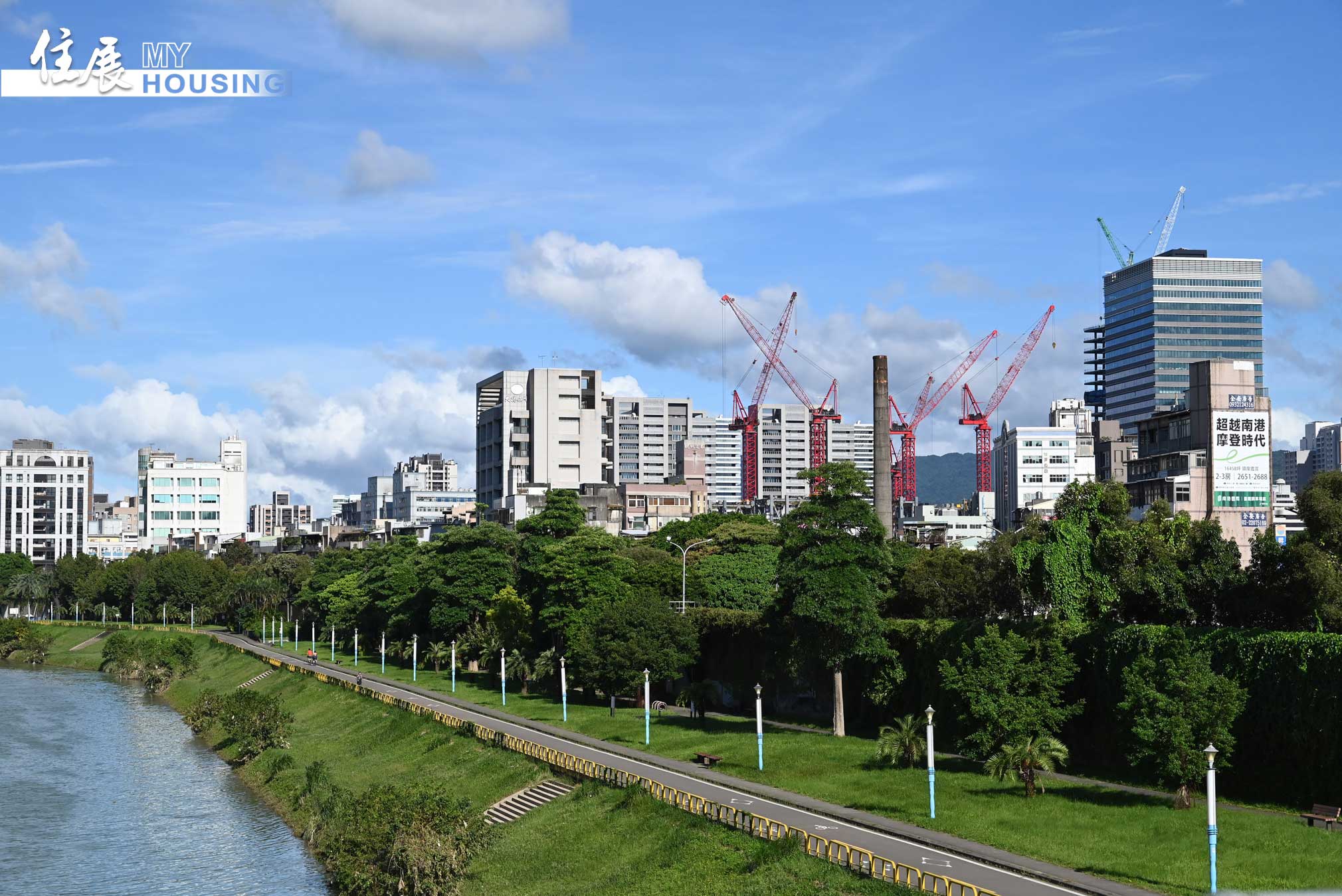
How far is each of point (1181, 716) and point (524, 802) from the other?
29.4 m

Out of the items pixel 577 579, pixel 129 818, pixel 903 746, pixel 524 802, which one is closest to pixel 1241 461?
pixel 577 579

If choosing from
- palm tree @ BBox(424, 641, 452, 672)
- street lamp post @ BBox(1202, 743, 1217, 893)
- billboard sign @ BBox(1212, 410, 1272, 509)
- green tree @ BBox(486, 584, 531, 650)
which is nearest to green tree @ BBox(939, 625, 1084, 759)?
street lamp post @ BBox(1202, 743, 1217, 893)

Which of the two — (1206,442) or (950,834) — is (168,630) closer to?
(1206,442)

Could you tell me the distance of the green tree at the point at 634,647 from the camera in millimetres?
78750

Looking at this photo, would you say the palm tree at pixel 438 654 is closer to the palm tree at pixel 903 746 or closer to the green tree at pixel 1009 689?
the palm tree at pixel 903 746

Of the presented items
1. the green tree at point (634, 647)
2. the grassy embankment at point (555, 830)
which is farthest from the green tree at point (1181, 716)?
the green tree at point (634, 647)

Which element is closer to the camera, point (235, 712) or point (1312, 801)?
point (1312, 801)

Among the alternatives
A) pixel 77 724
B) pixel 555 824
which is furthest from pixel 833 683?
pixel 77 724

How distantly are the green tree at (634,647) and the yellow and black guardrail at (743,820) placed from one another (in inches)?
279

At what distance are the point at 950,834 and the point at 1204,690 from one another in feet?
34.1

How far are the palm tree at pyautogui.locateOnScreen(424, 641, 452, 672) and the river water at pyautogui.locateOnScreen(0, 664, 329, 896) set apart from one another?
21.0 m

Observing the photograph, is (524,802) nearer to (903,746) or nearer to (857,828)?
(903,746)

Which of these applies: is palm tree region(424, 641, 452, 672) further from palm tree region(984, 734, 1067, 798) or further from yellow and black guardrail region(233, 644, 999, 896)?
palm tree region(984, 734, 1067, 798)

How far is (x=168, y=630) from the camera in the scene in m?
179
